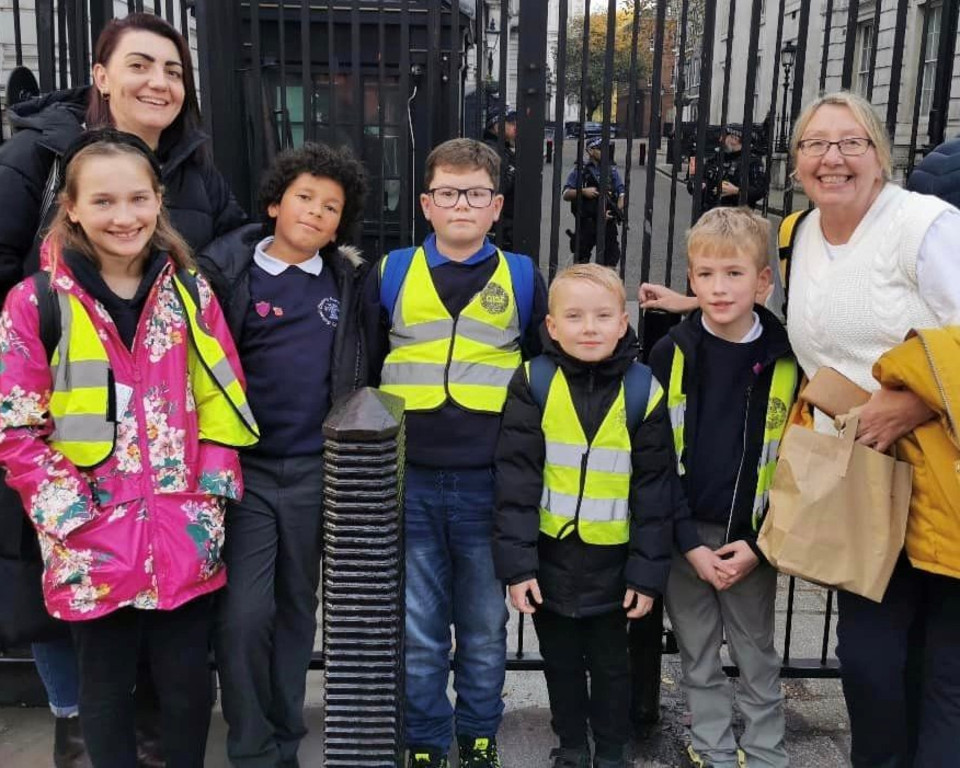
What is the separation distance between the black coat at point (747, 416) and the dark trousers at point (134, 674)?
140cm

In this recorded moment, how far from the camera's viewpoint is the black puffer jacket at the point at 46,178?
2.44 metres

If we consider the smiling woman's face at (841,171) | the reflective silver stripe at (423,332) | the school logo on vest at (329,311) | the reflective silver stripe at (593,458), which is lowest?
the reflective silver stripe at (593,458)

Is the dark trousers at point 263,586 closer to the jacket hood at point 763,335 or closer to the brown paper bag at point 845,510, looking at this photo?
the jacket hood at point 763,335

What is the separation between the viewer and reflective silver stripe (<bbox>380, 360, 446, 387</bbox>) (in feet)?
8.63

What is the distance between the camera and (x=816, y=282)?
2428 mm

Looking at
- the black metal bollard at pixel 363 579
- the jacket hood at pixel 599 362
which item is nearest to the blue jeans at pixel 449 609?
the jacket hood at pixel 599 362

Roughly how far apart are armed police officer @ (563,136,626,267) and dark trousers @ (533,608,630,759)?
48.7 inches

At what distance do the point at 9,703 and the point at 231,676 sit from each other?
127 cm

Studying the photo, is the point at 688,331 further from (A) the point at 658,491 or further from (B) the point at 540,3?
(B) the point at 540,3

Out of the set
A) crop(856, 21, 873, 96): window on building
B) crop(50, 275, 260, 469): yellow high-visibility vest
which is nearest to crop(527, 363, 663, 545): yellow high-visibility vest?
crop(50, 275, 260, 469): yellow high-visibility vest

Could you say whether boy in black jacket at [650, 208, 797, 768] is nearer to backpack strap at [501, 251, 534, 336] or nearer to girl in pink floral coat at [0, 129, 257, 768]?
backpack strap at [501, 251, 534, 336]

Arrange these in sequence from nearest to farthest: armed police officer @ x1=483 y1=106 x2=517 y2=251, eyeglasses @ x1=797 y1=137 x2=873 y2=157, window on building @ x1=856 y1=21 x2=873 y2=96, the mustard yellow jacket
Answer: the mustard yellow jacket → eyeglasses @ x1=797 y1=137 x2=873 y2=157 → armed police officer @ x1=483 y1=106 x2=517 y2=251 → window on building @ x1=856 y1=21 x2=873 y2=96

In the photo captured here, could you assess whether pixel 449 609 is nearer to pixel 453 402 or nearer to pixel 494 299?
pixel 453 402

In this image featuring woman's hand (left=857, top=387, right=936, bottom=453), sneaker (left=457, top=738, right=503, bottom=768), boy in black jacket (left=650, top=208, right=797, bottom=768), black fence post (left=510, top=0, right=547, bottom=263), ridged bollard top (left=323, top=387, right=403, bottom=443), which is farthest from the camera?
black fence post (left=510, top=0, right=547, bottom=263)
